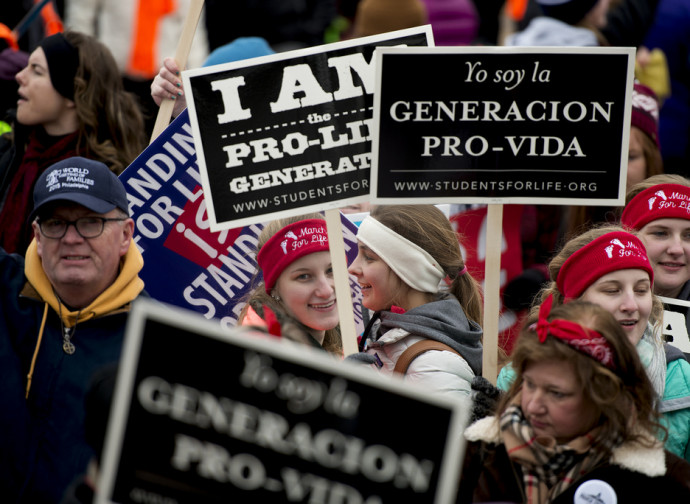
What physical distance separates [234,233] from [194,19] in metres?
0.99

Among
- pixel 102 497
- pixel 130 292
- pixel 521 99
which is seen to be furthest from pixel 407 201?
pixel 102 497

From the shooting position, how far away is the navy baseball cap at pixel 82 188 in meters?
4.05

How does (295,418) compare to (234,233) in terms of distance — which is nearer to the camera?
(295,418)

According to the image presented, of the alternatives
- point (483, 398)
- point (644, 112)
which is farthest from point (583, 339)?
point (644, 112)

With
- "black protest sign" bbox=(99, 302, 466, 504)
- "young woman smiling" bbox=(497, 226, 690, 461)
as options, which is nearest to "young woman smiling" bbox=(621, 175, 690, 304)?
"young woman smiling" bbox=(497, 226, 690, 461)

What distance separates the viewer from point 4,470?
3760 millimetres

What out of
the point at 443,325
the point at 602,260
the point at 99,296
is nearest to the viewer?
the point at 99,296

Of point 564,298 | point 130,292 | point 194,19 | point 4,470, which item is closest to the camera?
point 4,470

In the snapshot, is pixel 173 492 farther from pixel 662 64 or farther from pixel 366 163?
pixel 662 64

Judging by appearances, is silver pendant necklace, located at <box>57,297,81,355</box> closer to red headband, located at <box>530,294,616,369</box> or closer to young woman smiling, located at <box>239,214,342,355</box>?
young woman smiling, located at <box>239,214,342,355</box>

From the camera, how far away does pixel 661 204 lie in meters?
4.97

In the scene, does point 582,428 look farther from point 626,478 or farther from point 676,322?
point 676,322

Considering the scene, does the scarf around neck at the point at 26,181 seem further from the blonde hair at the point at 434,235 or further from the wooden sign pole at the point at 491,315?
the wooden sign pole at the point at 491,315

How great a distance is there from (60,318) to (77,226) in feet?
1.15
